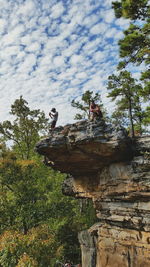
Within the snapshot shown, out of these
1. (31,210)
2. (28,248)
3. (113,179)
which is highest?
(113,179)

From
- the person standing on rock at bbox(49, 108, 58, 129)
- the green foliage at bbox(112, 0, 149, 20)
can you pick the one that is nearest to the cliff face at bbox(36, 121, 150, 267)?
→ the person standing on rock at bbox(49, 108, 58, 129)

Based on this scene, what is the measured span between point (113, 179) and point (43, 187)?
7638mm

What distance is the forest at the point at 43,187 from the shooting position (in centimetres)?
1186

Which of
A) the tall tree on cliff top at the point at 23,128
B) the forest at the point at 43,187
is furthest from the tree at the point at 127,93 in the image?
the tall tree on cliff top at the point at 23,128

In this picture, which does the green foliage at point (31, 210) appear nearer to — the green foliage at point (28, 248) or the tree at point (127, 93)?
the green foliage at point (28, 248)

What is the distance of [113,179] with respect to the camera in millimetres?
11844

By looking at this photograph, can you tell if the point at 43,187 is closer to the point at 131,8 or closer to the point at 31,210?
the point at 31,210

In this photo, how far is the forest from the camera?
11.9 m

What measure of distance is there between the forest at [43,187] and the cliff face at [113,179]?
3217 mm

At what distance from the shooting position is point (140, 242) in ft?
36.1

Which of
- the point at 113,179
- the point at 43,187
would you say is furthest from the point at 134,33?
the point at 43,187

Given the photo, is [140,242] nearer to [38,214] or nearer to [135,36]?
[38,214]

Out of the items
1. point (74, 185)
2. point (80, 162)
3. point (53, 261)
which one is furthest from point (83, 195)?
point (53, 261)

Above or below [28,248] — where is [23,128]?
above
